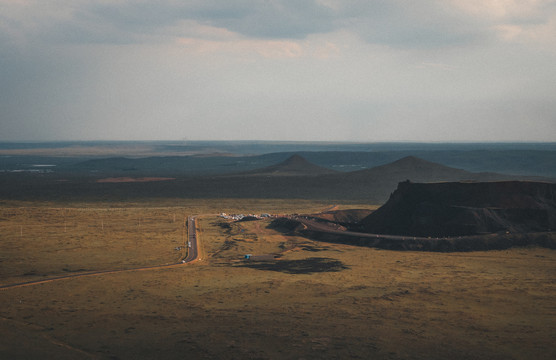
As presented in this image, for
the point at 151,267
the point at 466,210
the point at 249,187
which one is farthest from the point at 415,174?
the point at 151,267

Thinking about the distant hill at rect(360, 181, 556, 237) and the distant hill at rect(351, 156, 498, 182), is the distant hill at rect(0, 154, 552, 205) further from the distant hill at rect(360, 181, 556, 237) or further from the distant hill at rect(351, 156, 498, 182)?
the distant hill at rect(360, 181, 556, 237)

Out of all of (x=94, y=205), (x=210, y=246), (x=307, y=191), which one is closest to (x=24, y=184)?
(x=94, y=205)

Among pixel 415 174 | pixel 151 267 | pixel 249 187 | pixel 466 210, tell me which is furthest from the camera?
pixel 415 174

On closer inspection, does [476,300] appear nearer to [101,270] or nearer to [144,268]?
[144,268]

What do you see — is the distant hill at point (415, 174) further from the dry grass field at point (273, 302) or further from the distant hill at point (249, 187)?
the dry grass field at point (273, 302)

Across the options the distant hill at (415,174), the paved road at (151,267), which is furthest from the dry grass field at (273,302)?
the distant hill at (415,174)

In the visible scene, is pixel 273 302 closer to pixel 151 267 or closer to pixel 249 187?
pixel 151 267
